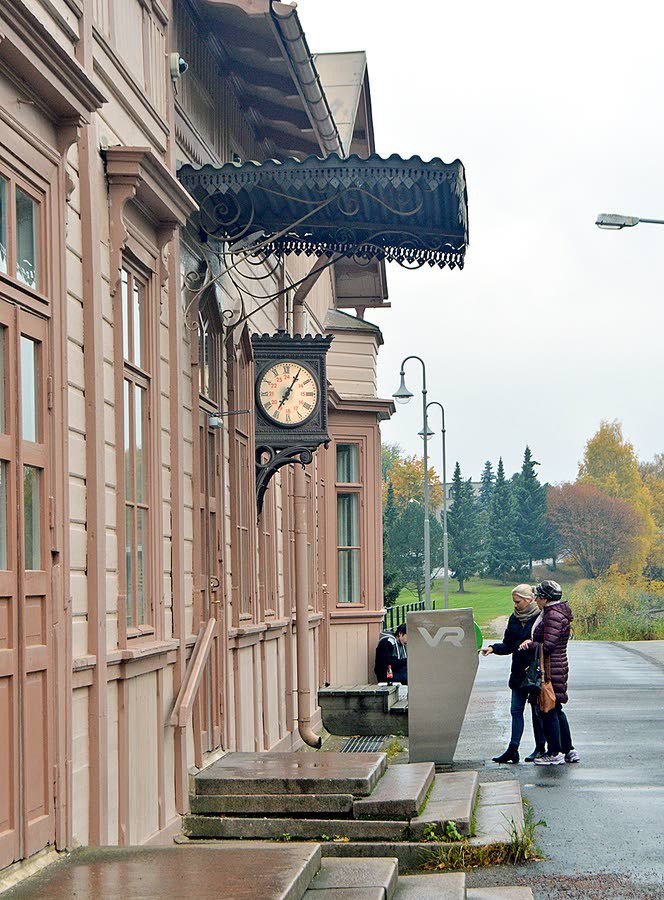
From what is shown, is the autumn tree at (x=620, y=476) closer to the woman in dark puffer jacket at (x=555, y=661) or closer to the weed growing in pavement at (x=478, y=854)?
the woman in dark puffer jacket at (x=555, y=661)

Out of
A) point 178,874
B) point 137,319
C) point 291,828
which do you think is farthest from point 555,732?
point 178,874

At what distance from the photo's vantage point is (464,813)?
937 cm

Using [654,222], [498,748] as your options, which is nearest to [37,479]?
[498,748]

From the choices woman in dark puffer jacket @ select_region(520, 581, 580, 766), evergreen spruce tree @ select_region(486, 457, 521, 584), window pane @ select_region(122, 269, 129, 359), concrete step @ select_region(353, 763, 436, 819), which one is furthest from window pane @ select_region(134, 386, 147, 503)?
evergreen spruce tree @ select_region(486, 457, 521, 584)

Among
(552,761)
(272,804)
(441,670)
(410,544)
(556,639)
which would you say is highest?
(410,544)

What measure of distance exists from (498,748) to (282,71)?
7.19 m

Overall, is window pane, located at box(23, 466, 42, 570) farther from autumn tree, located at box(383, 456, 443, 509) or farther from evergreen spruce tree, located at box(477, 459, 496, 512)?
evergreen spruce tree, located at box(477, 459, 496, 512)

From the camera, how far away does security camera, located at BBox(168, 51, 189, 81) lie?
31.9 feet

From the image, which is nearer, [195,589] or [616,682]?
[195,589]

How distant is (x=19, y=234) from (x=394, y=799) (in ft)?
15.4

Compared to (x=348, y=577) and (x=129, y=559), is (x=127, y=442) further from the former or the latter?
(x=348, y=577)

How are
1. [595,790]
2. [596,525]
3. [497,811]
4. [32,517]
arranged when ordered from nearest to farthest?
[32,517]
[497,811]
[595,790]
[596,525]

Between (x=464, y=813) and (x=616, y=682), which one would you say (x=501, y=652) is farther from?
(x=616, y=682)

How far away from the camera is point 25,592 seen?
602 cm
